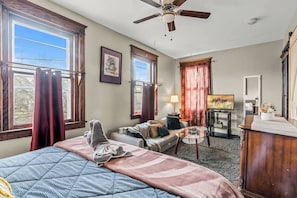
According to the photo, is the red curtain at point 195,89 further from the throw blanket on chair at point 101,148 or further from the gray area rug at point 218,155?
the throw blanket on chair at point 101,148

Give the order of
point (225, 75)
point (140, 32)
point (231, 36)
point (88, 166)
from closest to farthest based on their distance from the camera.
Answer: point (88, 166) → point (140, 32) → point (231, 36) → point (225, 75)

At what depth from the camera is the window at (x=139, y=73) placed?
4.22m

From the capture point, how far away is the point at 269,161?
1707mm

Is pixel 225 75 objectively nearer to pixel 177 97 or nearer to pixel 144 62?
pixel 177 97

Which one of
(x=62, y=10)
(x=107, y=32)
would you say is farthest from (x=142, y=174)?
(x=107, y=32)

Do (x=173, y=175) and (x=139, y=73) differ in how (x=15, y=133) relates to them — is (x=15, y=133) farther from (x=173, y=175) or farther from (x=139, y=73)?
(x=139, y=73)

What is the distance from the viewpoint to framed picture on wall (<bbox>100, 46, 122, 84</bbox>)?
338 cm

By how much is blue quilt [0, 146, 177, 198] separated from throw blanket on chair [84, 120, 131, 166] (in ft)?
0.27

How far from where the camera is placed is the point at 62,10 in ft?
8.83

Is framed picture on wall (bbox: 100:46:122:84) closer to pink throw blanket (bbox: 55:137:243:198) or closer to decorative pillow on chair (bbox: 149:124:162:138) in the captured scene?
decorative pillow on chair (bbox: 149:124:162:138)

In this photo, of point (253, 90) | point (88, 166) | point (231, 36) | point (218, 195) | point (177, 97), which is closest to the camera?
point (218, 195)

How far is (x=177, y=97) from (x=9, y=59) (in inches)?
184

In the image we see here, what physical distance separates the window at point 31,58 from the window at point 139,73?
→ 4.87 ft

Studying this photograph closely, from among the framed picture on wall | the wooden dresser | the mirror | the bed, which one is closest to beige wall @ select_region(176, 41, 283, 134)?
the mirror
